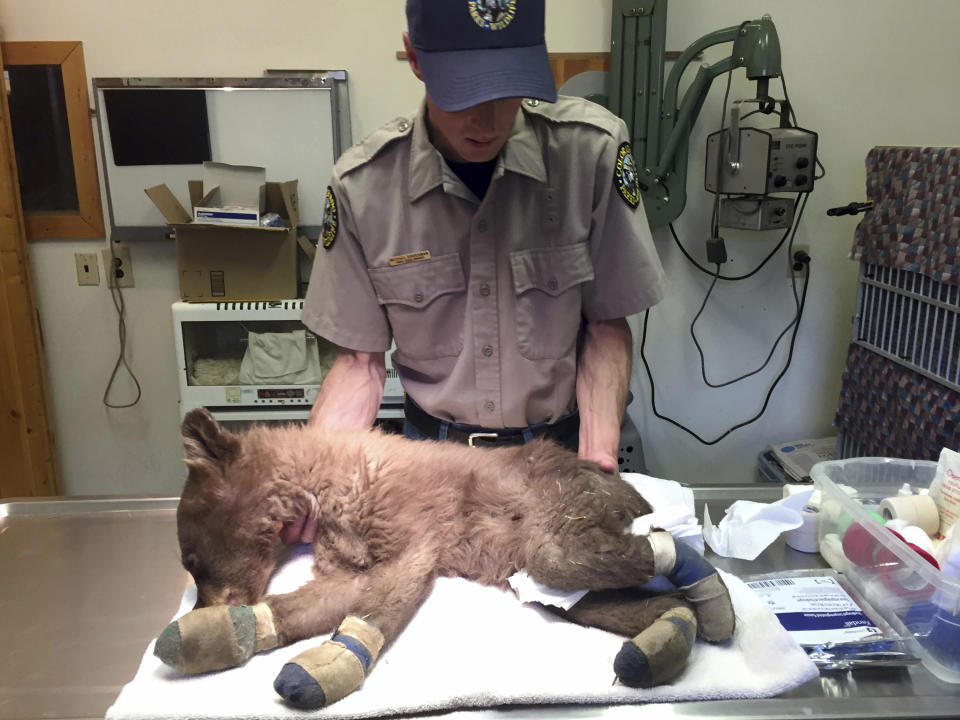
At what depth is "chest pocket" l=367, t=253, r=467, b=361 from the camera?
141cm

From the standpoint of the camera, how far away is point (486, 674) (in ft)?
2.84

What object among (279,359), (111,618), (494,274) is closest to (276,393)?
(279,359)

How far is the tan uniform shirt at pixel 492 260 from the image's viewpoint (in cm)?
136

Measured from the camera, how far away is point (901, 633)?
0.96m

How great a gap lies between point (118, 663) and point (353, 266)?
785 mm

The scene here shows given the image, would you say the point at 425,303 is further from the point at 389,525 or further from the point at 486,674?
the point at 486,674

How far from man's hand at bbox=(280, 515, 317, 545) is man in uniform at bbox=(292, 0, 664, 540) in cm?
29

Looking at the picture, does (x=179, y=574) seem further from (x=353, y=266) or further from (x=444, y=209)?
(x=444, y=209)

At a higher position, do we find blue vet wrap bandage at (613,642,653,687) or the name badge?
the name badge

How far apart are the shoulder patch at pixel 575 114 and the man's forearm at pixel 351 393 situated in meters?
0.57

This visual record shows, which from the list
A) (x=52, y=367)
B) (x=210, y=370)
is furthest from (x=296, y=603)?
(x=52, y=367)

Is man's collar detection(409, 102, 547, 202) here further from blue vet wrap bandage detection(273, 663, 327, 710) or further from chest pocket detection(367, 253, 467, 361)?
blue vet wrap bandage detection(273, 663, 327, 710)

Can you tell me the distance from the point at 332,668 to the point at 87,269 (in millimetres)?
2311

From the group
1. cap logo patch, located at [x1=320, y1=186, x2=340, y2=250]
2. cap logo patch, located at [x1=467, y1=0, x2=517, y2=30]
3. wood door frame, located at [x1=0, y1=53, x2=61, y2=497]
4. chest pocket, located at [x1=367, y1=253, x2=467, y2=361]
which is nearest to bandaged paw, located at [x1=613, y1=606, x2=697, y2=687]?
chest pocket, located at [x1=367, y1=253, x2=467, y2=361]
